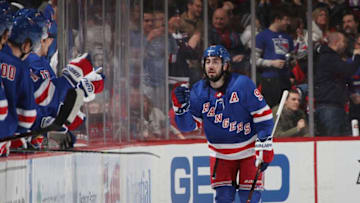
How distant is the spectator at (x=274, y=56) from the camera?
7551 millimetres

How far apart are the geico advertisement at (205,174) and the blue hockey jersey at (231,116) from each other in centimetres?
92

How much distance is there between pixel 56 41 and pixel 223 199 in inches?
114

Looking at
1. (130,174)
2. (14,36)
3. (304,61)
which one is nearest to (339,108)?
(304,61)

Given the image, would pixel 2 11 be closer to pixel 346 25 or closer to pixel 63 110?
pixel 63 110

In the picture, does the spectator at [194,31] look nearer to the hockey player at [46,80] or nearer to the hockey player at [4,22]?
the hockey player at [46,80]

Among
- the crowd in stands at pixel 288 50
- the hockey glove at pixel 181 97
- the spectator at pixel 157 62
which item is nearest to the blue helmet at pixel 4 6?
the hockey glove at pixel 181 97

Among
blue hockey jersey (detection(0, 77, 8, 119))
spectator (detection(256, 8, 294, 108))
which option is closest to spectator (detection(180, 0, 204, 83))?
spectator (detection(256, 8, 294, 108))

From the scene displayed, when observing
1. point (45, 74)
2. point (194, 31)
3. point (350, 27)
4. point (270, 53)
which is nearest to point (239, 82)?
point (194, 31)

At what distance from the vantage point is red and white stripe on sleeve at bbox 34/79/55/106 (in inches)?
118

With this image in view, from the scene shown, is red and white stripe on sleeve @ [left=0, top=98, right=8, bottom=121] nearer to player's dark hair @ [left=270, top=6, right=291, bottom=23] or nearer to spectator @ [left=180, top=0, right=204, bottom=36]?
spectator @ [left=180, top=0, right=204, bottom=36]

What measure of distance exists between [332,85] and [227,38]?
103 centimetres

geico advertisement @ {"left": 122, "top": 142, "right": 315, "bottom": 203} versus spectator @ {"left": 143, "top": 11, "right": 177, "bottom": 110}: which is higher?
spectator @ {"left": 143, "top": 11, "right": 177, "bottom": 110}

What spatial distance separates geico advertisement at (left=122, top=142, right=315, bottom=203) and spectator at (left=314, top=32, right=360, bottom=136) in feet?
1.12

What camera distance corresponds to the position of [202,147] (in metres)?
7.29
